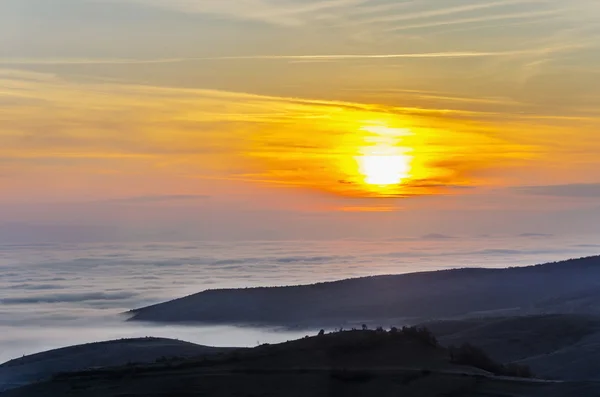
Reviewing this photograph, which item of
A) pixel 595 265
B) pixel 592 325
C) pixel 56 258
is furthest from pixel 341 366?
pixel 56 258

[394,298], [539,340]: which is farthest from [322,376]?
[394,298]

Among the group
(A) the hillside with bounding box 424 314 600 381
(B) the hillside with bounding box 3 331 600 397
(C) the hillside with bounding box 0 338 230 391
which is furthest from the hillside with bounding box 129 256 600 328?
(B) the hillside with bounding box 3 331 600 397

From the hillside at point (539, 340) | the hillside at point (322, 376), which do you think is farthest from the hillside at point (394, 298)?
the hillside at point (322, 376)

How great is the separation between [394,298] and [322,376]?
30.0 m

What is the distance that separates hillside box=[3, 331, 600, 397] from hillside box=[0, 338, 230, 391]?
6929 millimetres

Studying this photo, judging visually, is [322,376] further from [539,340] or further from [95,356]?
[539,340]

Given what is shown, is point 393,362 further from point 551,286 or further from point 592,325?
point 551,286

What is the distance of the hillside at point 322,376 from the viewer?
16.4 metres

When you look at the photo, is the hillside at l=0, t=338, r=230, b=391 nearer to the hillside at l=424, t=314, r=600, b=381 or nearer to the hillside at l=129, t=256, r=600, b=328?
the hillside at l=424, t=314, r=600, b=381

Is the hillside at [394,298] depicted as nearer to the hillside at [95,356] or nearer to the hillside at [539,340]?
the hillside at [539,340]

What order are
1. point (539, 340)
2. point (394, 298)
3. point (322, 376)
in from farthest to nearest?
1. point (394, 298)
2. point (539, 340)
3. point (322, 376)

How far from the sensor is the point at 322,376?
17.1 meters

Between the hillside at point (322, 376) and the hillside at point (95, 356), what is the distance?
6.93 metres

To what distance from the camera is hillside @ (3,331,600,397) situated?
16.4m
